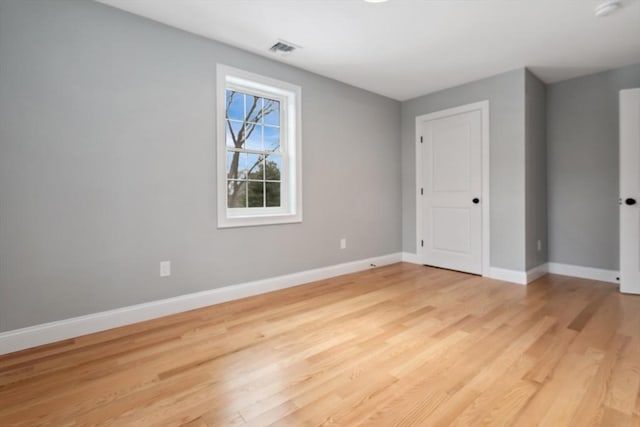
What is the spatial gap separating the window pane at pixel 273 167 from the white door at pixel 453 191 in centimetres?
229

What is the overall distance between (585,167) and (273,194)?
3.83m

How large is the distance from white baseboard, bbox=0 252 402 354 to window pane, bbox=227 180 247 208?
0.82 m

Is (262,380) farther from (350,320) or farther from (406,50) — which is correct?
(406,50)

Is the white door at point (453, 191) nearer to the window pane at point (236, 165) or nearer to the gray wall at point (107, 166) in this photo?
the gray wall at point (107, 166)

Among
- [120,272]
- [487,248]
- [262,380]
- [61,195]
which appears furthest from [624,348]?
[61,195]

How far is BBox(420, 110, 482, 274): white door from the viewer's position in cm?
401

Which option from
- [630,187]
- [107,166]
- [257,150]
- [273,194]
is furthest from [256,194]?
[630,187]

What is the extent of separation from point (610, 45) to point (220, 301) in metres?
4.54

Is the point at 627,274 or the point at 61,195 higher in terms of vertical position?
the point at 61,195

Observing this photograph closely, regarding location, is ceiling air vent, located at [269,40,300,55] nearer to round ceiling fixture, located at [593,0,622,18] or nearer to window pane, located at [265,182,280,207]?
window pane, located at [265,182,280,207]

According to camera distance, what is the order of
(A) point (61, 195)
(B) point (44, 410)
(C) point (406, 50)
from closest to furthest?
(B) point (44, 410) → (A) point (61, 195) → (C) point (406, 50)

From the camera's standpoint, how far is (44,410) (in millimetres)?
1470

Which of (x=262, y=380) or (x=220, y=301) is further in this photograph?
(x=220, y=301)

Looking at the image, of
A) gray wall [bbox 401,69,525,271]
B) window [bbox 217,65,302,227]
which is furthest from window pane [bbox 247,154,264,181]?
gray wall [bbox 401,69,525,271]
